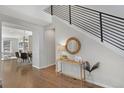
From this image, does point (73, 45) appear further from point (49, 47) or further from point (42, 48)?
point (49, 47)

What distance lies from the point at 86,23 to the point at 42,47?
341 centimetres

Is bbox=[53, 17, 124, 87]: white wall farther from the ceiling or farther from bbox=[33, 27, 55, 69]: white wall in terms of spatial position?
bbox=[33, 27, 55, 69]: white wall

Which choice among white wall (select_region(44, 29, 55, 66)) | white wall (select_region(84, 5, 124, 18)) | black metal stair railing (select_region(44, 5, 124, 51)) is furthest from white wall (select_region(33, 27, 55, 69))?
white wall (select_region(84, 5, 124, 18))

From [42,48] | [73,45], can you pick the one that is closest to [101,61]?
[73,45]

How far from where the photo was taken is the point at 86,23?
4.53 metres

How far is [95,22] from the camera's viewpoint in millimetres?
4332

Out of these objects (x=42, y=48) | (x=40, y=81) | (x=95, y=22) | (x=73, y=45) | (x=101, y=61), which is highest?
(x=95, y=22)

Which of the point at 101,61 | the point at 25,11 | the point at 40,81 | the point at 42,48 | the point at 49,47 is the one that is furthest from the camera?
the point at 49,47

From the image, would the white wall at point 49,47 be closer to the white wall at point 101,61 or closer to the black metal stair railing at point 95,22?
the black metal stair railing at point 95,22

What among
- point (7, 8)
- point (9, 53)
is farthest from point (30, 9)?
point (9, 53)

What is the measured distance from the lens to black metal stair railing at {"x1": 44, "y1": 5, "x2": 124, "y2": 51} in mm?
3609

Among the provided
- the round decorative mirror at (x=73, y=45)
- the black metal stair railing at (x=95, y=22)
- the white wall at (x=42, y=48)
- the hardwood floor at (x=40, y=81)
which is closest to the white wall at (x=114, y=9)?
the black metal stair railing at (x=95, y=22)

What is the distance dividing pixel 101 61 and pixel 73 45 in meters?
1.44

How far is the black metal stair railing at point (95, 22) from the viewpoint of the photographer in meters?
3.61
